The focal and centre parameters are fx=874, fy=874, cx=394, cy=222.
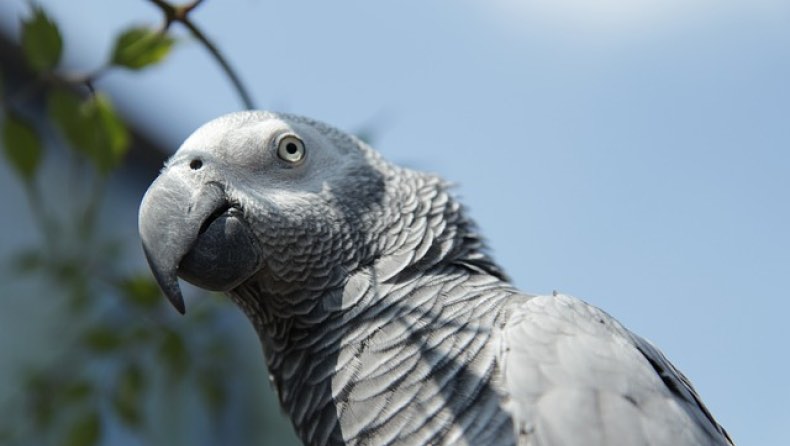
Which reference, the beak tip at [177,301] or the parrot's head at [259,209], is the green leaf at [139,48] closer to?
the parrot's head at [259,209]

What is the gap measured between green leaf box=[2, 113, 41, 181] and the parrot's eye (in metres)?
0.52

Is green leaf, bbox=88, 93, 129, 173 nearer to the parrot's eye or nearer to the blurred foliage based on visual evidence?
the blurred foliage

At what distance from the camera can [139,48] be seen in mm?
1862

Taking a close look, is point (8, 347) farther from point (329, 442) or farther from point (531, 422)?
point (531, 422)

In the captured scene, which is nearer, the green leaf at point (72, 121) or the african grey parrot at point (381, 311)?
the african grey parrot at point (381, 311)

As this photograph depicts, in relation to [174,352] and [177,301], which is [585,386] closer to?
[177,301]

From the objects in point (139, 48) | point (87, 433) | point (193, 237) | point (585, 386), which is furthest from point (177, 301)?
point (87, 433)

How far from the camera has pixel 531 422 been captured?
58.6 inches

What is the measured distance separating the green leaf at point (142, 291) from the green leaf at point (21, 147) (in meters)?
0.94

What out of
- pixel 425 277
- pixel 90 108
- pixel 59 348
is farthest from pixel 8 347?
pixel 425 277

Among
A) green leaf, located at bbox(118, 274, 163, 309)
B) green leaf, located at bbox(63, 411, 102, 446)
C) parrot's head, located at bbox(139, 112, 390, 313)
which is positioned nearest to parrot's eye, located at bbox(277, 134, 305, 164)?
parrot's head, located at bbox(139, 112, 390, 313)

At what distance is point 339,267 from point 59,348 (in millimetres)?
5053

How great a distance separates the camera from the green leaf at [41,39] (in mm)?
1782

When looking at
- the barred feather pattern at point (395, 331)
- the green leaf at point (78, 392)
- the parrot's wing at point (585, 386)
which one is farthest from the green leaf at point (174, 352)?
the parrot's wing at point (585, 386)
